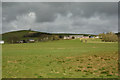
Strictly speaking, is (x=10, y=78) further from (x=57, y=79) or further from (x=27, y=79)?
(x=57, y=79)

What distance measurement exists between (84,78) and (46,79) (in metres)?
3.37

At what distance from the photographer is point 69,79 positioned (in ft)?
39.6

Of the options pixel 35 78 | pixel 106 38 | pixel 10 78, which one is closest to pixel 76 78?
pixel 35 78

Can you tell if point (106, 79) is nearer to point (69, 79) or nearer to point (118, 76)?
point (118, 76)

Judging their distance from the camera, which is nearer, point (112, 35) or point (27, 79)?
point (27, 79)

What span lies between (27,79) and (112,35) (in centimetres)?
15905

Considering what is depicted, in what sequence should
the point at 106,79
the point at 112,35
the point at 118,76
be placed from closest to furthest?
the point at 106,79 < the point at 118,76 < the point at 112,35

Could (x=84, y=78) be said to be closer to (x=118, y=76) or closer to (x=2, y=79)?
(x=118, y=76)

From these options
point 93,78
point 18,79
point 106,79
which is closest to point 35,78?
point 18,79

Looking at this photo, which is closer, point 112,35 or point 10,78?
point 10,78

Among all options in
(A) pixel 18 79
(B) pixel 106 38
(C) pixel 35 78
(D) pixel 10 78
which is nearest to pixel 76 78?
(C) pixel 35 78

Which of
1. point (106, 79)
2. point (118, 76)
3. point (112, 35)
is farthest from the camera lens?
point (112, 35)

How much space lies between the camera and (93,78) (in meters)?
12.3

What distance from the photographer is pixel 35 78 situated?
1246 centimetres
